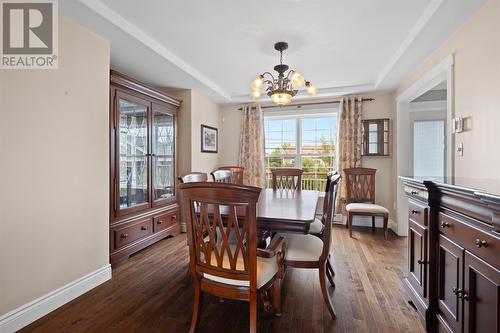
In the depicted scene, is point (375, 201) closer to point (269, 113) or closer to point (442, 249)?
point (269, 113)

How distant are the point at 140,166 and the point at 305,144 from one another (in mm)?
3033

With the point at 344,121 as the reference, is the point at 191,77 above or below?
above

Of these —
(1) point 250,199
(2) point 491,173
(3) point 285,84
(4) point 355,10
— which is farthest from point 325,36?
(1) point 250,199

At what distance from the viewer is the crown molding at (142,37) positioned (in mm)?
1860

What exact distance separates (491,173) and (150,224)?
11.4 ft

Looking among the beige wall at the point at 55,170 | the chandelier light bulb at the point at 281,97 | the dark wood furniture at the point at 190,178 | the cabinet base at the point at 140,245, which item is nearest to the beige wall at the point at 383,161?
the chandelier light bulb at the point at 281,97

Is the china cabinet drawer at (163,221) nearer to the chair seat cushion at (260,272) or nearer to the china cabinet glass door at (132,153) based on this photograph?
the china cabinet glass door at (132,153)

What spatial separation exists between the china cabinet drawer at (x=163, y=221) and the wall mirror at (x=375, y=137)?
3.38m

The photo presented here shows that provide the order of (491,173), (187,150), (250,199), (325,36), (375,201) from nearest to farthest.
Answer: (250,199) → (491,173) → (325,36) → (187,150) → (375,201)

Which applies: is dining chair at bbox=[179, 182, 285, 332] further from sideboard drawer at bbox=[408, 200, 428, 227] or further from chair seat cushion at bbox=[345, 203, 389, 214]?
chair seat cushion at bbox=[345, 203, 389, 214]

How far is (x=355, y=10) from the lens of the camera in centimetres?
199

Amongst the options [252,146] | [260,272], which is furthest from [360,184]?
[260,272]

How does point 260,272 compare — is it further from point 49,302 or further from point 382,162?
point 382,162

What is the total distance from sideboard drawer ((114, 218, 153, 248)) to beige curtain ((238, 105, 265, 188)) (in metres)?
2.17
